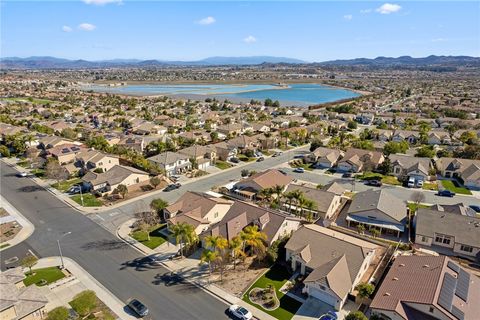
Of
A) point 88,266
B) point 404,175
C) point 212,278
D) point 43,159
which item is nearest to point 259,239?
point 212,278

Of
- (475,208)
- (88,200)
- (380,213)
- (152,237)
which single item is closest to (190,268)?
(152,237)

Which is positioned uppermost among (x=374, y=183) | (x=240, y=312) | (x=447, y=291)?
(x=447, y=291)

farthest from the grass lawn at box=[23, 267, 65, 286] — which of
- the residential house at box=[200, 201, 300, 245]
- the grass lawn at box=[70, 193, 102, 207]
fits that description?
the grass lawn at box=[70, 193, 102, 207]

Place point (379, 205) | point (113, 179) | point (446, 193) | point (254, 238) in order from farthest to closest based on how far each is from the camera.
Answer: point (113, 179) < point (446, 193) < point (379, 205) < point (254, 238)

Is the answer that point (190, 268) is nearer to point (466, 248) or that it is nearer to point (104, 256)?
point (104, 256)

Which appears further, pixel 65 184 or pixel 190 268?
pixel 65 184

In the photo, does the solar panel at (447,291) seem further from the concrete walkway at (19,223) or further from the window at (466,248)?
the concrete walkway at (19,223)
